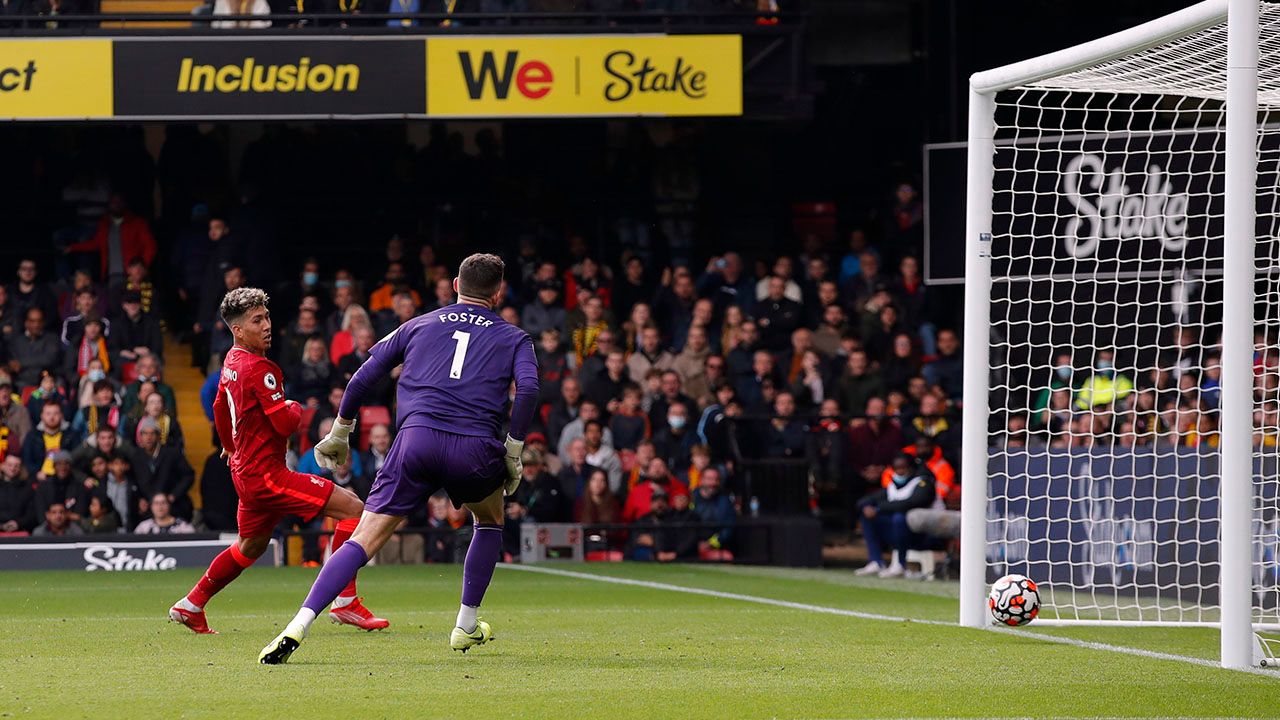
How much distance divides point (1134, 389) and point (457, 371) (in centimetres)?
610

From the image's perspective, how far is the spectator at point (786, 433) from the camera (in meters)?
16.5

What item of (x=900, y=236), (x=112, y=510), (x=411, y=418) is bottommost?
(x=112, y=510)

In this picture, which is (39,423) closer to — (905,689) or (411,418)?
(411,418)

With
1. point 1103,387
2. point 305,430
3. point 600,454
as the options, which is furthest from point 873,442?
point 305,430

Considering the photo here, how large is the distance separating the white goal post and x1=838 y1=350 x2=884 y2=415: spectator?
112cm

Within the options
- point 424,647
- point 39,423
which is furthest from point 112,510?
point 424,647

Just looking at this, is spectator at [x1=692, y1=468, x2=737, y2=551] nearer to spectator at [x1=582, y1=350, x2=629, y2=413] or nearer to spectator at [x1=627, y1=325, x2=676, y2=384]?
spectator at [x1=582, y1=350, x2=629, y2=413]

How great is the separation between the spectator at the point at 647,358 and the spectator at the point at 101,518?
5059mm

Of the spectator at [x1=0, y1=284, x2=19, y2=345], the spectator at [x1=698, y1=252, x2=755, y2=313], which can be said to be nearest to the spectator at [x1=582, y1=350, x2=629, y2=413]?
the spectator at [x1=698, y1=252, x2=755, y2=313]

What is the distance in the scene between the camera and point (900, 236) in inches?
782

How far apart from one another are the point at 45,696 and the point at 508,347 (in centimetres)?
234

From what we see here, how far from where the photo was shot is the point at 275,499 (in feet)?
28.8

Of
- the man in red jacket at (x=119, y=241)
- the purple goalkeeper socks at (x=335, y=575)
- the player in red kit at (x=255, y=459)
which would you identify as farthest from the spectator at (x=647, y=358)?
the purple goalkeeper socks at (x=335, y=575)

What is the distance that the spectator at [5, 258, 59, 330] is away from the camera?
59.6 ft
